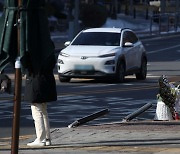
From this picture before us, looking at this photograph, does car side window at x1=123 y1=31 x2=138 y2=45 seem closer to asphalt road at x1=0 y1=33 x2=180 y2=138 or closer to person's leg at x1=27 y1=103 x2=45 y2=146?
asphalt road at x1=0 y1=33 x2=180 y2=138

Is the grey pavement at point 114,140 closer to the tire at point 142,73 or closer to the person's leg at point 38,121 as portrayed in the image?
the person's leg at point 38,121

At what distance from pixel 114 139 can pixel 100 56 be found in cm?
1150

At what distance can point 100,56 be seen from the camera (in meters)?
22.8

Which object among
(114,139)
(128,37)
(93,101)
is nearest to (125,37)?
(128,37)

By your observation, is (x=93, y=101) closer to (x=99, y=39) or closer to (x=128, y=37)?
(x=99, y=39)

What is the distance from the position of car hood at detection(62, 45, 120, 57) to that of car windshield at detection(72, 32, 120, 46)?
37 cm

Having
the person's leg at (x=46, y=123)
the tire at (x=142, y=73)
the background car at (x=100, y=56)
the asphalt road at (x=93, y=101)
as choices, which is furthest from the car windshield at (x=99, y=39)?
the person's leg at (x=46, y=123)

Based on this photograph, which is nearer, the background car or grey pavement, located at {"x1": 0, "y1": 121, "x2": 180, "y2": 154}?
grey pavement, located at {"x1": 0, "y1": 121, "x2": 180, "y2": 154}

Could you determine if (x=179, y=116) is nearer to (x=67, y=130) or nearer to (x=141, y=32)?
(x=67, y=130)

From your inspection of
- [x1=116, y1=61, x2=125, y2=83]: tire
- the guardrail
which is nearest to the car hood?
[x1=116, y1=61, x2=125, y2=83]: tire

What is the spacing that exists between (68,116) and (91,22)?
3985 centimetres

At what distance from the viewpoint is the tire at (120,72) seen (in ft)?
75.8

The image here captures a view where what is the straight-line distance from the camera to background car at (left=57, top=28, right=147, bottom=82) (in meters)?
22.7

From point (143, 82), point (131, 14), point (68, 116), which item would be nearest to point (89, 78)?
point (143, 82)
